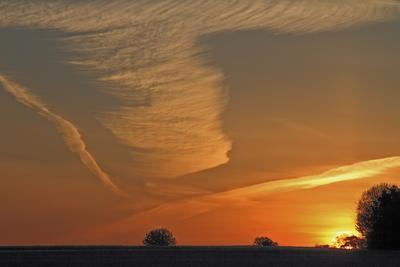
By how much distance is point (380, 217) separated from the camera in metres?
136

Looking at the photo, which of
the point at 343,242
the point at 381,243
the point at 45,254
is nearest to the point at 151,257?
the point at 45,254

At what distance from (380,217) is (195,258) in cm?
4107

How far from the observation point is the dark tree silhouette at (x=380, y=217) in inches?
5285

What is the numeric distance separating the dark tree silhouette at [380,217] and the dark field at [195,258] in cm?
1522

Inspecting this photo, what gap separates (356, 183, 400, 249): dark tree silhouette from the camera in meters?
134

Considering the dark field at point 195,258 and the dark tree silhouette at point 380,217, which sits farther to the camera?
the dark tree silhouette at point 380,217

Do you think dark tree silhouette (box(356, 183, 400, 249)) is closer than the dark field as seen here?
No

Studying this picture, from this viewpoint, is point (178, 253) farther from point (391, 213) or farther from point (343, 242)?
point (343, 242)

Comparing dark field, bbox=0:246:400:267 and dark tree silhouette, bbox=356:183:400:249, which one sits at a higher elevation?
dark tree silhouette, bbox=356:183:400:249

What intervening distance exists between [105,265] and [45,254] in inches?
793

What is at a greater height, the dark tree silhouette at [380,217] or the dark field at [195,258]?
the dark tree silhouette at [380,217]

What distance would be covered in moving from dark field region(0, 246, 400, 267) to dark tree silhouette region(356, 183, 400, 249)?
15215mm

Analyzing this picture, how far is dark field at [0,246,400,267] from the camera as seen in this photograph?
97.7 meters

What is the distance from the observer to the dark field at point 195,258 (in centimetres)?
9772
